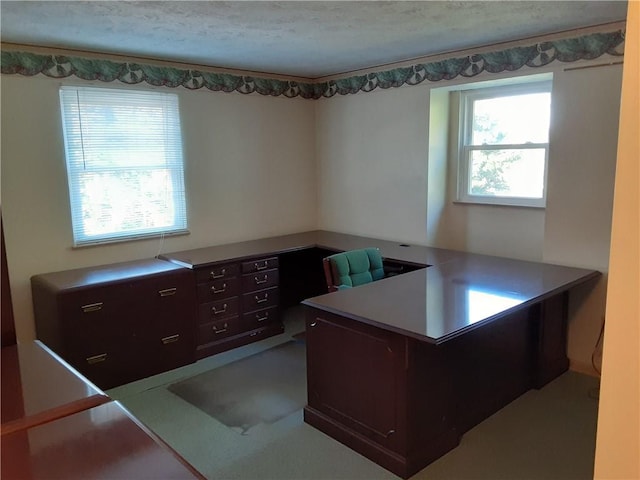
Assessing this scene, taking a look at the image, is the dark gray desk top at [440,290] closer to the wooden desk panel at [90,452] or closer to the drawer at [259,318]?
the drawer at [259,318]

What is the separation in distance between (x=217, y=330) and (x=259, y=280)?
1.70 feet

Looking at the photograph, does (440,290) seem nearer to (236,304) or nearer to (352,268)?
(352,268)

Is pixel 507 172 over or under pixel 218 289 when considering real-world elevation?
over

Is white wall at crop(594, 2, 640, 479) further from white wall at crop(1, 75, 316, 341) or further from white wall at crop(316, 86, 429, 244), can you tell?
white wall at crop(1, 75, 316, 341)

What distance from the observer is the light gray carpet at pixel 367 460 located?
2.42m

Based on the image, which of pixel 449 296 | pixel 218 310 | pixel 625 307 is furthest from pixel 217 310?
pixel 625 307

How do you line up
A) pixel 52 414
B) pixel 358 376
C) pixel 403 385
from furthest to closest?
pixel 358 376 → pixel 403 385 → pixel 52 414

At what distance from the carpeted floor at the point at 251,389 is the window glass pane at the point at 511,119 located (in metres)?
2.32

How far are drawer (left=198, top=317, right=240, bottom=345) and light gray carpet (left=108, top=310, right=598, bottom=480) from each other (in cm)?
59

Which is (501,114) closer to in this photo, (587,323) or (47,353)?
(587,323)

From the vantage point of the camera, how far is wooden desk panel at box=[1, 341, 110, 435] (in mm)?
1265

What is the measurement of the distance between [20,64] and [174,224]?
1.54 metres

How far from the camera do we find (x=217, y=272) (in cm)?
378

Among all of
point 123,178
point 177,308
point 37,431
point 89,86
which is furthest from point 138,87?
point 37,431
